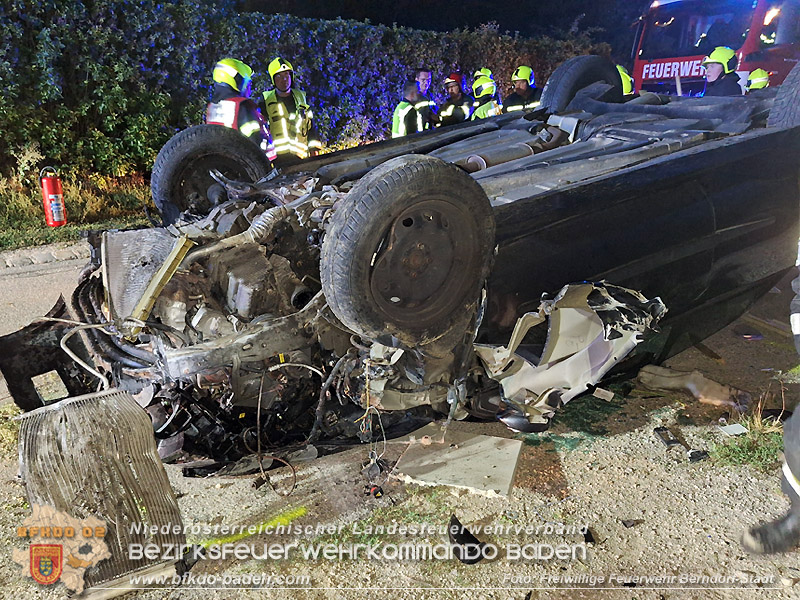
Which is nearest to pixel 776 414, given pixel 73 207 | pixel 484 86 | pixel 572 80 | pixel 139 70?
pixel 572 80

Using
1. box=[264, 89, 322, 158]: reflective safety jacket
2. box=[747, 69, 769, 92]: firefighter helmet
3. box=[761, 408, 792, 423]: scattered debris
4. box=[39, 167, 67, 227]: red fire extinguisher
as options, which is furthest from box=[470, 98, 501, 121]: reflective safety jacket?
box=[761, 408, 792, 423]: scattered debris

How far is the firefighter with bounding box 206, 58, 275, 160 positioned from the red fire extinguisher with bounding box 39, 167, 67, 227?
85.4 inches

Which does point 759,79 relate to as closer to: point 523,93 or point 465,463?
point 523,93

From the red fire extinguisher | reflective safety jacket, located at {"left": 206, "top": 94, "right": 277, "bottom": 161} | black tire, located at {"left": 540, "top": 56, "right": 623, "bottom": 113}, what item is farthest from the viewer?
the red fire extinguisher

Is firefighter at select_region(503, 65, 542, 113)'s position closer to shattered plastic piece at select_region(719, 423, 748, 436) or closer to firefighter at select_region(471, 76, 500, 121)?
firefighter at select_region(471, 76, 500, 121)

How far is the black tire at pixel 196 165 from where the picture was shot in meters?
3.79

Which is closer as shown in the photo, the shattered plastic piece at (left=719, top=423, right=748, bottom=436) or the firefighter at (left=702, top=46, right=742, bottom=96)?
the shattered plastic piece at (left=719, top=423, right=748, bottom=436)

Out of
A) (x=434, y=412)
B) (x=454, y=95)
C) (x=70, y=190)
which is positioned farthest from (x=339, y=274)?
(x=70, y=190)

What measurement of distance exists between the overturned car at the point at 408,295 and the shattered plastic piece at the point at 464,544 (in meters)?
0.47

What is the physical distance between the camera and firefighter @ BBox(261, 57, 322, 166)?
623 cm

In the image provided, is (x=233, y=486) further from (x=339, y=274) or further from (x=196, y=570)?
(x=339, y=274)

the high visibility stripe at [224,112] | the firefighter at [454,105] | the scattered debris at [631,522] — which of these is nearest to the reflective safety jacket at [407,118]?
the firefighter at [454,105]

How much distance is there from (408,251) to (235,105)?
4136 mm

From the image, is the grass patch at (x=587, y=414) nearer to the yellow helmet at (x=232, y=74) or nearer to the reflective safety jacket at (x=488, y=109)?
the yellow helmet at (x=232, y=74)
